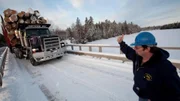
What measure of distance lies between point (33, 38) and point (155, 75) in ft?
25.1

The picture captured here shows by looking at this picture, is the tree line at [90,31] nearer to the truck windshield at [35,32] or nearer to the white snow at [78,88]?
the truck windshield at [35,32]

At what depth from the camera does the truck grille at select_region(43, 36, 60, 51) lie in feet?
24.2

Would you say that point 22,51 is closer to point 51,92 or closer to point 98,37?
point 51,92

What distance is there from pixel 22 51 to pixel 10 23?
282 centimetres

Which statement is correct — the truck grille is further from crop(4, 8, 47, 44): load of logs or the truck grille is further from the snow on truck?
crop(4, 8, 47, 44): load of logs

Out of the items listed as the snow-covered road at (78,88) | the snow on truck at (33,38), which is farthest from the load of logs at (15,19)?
the snow-covered road at (78,88)

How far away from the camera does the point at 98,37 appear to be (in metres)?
59.9

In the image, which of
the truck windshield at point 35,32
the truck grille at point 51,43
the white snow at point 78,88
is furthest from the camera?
the truck windshield at point 35,32

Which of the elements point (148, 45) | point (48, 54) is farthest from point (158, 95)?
point (48, 54)

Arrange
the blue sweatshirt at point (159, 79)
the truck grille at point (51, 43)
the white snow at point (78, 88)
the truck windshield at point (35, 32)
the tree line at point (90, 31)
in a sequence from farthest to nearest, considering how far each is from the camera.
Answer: the tree line at point (90, 31) → the truck windshield at point (35, 32) → the truck grille at point (51, 43) → the white snow at point (78, 88) → the blue sweatshirt at point (159, 79)

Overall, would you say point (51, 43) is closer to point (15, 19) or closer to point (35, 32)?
point (35, 32)

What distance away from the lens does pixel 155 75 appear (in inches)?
53.1

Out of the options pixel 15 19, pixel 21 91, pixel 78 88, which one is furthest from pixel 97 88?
pixel 15 19

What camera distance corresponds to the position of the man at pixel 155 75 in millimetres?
1289
